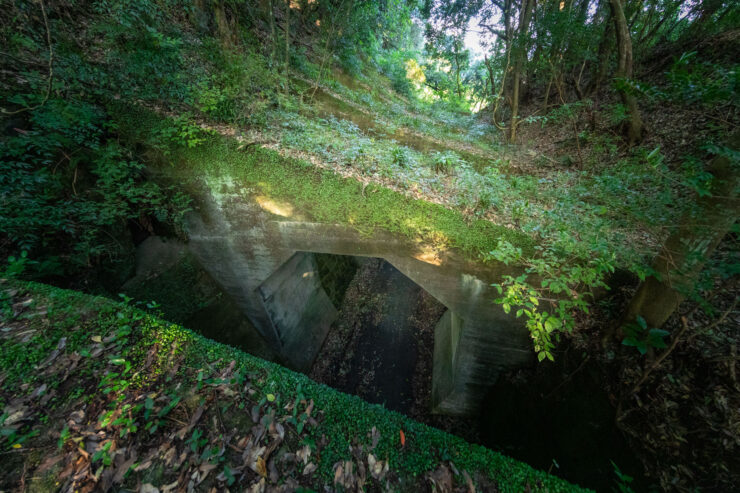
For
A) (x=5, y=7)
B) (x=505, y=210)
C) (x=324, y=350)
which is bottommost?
(x=324, y=350)

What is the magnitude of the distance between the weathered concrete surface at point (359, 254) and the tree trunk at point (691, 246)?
1484mm

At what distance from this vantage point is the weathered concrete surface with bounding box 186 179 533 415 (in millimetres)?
3996

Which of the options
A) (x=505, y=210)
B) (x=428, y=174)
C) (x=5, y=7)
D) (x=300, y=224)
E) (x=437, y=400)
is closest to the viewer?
(x=5, y=7)

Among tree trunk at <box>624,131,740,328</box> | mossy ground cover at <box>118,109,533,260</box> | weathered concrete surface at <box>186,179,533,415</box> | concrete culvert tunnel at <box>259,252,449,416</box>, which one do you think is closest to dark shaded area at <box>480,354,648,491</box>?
weathered concrete surface at <box>186,179,533,415</box>

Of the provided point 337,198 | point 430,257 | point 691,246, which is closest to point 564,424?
point 691,246

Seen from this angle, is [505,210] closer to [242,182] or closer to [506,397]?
[506,397]

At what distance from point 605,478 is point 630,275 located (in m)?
2.67

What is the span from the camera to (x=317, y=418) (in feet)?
7.31

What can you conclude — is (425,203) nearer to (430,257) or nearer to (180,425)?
(430,257)

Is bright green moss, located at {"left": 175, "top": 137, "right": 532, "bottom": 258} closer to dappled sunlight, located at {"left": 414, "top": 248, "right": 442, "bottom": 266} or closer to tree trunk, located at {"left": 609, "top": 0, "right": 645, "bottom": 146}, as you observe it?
dappled sunlight, located at {"left": 414, "top": 248, "right": 442, "bottom": 266}

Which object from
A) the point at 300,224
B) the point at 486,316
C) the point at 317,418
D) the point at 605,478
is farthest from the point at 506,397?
the point at 300,224

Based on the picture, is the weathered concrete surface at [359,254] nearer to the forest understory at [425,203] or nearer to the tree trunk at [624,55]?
the forest understory at [425,203]

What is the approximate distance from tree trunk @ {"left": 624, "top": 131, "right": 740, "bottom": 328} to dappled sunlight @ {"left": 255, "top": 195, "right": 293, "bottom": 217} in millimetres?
4855

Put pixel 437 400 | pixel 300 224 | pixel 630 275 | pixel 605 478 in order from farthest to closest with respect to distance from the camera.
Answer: pixel 437 400 → pixel 300 224 → pixel 630 275 → pixel 605 478
